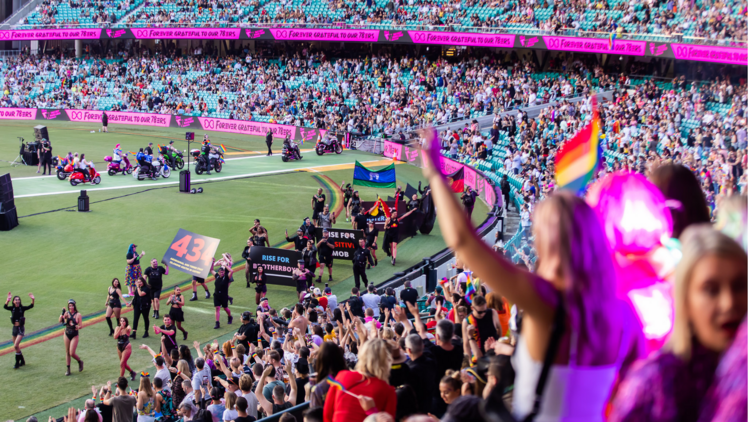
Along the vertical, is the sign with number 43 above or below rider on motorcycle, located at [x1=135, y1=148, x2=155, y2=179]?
above

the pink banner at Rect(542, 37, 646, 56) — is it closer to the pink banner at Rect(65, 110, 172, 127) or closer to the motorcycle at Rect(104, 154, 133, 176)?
the motorcycle at Rect(104, 154, 133, 176)

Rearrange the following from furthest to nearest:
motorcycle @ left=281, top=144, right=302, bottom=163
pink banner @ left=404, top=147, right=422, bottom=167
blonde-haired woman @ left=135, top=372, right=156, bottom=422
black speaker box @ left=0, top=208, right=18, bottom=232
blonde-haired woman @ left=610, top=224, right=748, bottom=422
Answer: pink banner @ left=404, top=147, right=422, bottom=167, motorcycle @ left=281, top=144, right=302, bottom=163, black speaker box @ left=0, top=208, right=18, bottom=232, blonde-haired woman @ left=135, top=372, right=156, bottom=422, blonde-haired woman @ left=610, top=224, right=748, bottom=422

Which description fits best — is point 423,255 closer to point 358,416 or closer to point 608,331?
point 358,416

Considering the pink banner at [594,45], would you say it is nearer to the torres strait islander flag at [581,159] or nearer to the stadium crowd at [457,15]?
the stadium crowd at [457,15]

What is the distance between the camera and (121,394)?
29.0ft

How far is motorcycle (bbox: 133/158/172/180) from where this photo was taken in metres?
28.7

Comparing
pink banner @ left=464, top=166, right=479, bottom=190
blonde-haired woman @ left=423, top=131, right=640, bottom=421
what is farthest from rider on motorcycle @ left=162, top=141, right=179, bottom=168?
blonde-haired woman @ left=423, top=131, right=640, bottom=421

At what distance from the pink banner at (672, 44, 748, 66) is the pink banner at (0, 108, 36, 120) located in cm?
4235

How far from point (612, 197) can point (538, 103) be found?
36.0 meters

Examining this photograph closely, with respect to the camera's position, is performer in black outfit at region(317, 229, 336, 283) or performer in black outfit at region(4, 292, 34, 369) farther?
performer in black outfit at region(317, 229, 336, 283)

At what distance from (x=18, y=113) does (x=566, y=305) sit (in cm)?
5484

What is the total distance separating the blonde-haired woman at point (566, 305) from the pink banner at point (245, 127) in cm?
4201

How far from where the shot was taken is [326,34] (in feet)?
157

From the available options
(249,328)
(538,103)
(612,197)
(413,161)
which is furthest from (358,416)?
(538,103)
